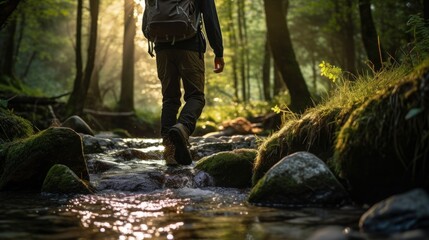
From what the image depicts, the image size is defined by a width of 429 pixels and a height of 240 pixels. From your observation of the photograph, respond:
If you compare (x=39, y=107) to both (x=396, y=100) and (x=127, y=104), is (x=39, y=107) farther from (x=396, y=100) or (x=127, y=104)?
(x=396, y=100)

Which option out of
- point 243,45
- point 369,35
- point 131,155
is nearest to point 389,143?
point 131,155

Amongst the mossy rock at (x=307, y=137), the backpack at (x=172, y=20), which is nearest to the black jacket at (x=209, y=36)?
the backpack at (x=172, y=20)

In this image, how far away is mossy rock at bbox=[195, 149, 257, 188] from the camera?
203 inches

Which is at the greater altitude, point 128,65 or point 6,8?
point 6,8

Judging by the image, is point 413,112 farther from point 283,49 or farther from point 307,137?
point 283,49

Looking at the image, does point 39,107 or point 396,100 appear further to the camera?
point 39,107

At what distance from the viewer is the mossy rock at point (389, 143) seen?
3.02 meters

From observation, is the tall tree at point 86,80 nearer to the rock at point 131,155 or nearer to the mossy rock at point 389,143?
the rock at point 131,155

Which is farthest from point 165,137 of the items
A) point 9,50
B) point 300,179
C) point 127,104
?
point 9,50

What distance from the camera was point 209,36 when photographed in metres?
5.98

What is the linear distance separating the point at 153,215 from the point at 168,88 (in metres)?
3.02

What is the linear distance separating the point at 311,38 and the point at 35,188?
1148 inches

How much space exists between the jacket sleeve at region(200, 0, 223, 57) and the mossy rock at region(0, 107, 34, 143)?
2.79 m

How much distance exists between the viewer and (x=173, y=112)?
613cm
